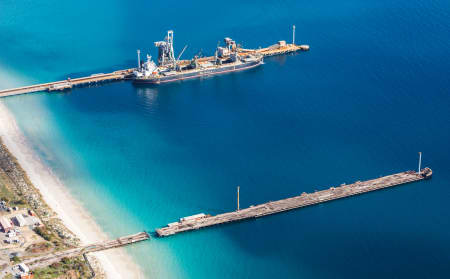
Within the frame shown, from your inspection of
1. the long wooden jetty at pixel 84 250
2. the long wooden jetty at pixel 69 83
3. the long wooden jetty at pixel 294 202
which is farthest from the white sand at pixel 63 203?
the long wooden jetty at pixel 69 83

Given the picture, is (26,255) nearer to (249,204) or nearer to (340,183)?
(249,204)

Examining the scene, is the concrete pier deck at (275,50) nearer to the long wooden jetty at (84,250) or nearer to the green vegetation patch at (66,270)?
the long wooden jetty at (84,250)

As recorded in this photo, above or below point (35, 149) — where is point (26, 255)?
below

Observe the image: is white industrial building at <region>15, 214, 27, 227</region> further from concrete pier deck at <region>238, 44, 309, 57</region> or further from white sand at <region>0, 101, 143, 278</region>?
concrete pier deck at <region>238, 44, 309, 57</region>

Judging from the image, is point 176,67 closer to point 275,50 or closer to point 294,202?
point 275,50

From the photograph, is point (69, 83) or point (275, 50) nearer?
point (69, 83)

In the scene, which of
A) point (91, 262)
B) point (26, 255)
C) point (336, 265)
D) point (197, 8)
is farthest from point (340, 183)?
point (197, 8)

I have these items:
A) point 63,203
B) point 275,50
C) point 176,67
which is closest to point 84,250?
point 63,203
